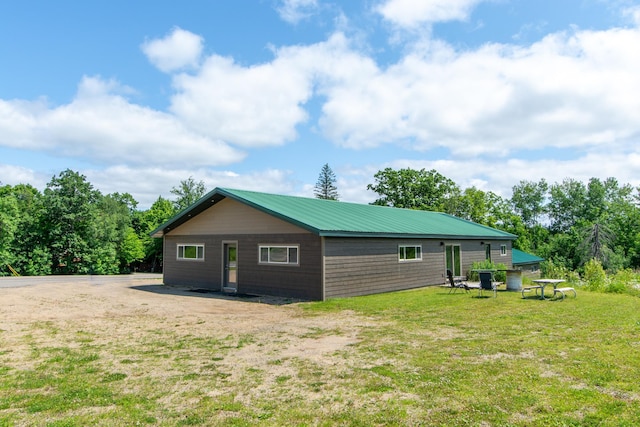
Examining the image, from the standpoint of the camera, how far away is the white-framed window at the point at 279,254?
14742 mm

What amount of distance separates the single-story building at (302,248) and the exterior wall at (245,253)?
35 millimetres

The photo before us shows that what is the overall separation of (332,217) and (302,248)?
2.53 m

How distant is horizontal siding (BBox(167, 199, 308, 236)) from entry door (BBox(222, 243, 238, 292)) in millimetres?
704

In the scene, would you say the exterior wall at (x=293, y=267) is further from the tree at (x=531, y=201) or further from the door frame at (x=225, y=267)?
the tree at (x=531, y=201)

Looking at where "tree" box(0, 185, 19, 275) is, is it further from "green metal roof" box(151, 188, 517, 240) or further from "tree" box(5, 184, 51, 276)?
"green metal roof" box(151, 188, 517, 240)

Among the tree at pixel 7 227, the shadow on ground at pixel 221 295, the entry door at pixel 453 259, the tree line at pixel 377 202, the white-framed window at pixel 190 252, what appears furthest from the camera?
the tree line at pixel 377 202

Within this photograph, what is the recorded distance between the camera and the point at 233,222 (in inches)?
673

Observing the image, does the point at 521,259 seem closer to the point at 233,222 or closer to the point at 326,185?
the point at 233,222

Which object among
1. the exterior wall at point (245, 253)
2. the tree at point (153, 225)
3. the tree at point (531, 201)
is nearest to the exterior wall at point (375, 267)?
the exterior wall at point (245, 253)

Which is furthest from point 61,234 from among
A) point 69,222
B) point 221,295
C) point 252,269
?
point 252,269

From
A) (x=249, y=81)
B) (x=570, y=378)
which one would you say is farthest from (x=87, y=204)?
(x=570, y=378)

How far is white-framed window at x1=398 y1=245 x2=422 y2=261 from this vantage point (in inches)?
675

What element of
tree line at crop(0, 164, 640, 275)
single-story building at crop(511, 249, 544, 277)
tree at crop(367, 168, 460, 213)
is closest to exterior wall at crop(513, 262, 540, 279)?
single-story building at crop(511, 249, 544, 277)

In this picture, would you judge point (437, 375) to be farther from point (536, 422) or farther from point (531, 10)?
point (531, 10)
